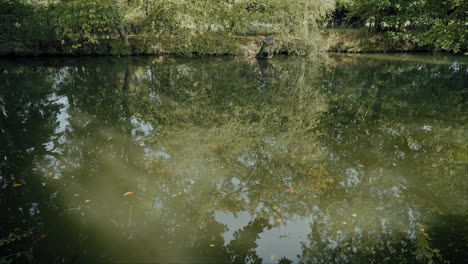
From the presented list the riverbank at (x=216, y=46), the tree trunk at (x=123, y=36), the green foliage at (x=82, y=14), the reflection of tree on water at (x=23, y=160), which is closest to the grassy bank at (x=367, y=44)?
the riverbank at (x=216, y=46)

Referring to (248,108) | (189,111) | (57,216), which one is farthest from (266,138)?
(57,216)

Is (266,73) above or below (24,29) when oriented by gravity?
below

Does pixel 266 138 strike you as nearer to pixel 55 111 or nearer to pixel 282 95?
pixel 282 95

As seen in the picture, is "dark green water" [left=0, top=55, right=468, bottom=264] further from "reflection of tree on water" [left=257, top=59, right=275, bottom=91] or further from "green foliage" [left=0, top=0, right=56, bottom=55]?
"green foliage" [left=0, top=0, right=56, bottom=55]

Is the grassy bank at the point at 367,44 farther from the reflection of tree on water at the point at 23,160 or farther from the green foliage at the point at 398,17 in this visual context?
the reflection of tree on water at the point at 23,160

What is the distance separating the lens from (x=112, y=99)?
1039 cm

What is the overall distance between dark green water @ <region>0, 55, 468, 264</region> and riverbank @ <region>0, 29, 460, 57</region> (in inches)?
434

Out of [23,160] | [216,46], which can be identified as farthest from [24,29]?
[23,160]

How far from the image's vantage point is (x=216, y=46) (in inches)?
901

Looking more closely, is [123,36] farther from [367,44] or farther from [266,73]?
[367,44]

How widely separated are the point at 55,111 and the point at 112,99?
6.43 feet

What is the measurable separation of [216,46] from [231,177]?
19.4 metres

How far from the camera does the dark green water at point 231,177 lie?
11.5 ft

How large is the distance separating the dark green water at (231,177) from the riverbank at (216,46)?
36.2 ft
